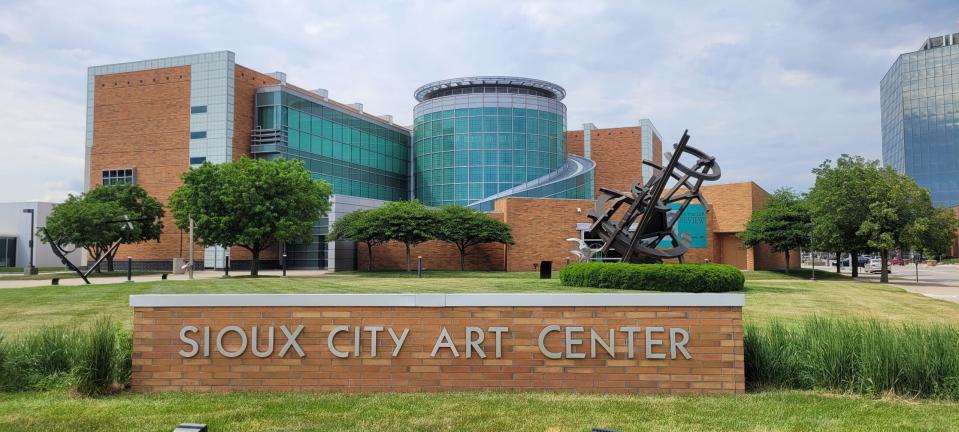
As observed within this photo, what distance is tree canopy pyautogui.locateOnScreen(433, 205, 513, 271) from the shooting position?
4625 cm

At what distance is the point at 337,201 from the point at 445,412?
4970 cm

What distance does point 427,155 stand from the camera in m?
71.0

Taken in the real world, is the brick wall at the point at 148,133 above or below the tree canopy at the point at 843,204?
above

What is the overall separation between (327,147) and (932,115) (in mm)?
122589

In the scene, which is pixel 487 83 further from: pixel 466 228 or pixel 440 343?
pixel 440 343

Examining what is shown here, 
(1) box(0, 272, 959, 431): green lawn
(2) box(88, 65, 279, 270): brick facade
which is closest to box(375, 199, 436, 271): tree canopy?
(2) box(88, 65, 279, 270): brick facade

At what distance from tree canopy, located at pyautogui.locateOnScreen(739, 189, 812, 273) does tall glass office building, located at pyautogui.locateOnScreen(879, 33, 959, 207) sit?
98178 mm

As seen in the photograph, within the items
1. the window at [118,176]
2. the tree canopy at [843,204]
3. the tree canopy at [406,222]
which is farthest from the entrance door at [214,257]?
the tree canopy at [843,204]

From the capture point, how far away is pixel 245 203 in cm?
3725

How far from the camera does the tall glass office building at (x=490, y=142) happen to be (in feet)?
224

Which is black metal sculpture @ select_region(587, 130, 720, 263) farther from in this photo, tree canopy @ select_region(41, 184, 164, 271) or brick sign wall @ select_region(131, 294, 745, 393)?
tree canopy @ select_region(41, 184, 164, 271)

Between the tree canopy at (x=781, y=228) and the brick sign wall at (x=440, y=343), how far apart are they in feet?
134

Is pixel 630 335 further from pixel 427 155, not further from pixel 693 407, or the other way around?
pixel 427 155

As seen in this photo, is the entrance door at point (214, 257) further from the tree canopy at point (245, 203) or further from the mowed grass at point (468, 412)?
the mowed grass at point (468, 412)
